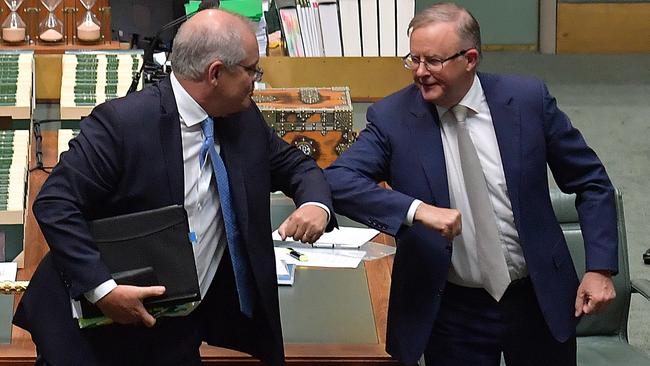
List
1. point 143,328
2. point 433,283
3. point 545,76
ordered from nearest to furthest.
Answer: point 143,328 → point 433,283 → point 545,76

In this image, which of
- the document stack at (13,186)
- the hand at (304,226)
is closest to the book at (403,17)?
the document stack at (13,186)

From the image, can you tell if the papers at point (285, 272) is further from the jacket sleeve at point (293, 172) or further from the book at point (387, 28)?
the book at point (387, 28)

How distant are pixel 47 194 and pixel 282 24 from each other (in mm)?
2117

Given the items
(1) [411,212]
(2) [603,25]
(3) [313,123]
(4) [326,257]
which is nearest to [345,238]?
(4) [326,257]

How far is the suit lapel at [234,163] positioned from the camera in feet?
8.00

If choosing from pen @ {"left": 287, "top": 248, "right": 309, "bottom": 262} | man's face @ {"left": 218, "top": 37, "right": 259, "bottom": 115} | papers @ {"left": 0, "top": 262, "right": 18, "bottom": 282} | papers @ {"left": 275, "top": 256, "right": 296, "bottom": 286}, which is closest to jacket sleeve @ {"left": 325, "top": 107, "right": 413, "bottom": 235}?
man's face @ {"left": 218, "top": 37, "right": 259, "bottom": 115}

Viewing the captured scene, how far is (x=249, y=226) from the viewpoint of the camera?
2.46m

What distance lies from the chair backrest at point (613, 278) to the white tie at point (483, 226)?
2.60 feet

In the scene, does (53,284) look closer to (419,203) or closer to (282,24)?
(419,203)

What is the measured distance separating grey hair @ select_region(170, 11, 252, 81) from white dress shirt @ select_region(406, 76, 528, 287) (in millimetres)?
541

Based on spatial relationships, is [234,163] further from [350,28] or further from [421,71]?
[350,28]

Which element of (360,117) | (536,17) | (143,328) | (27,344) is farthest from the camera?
(536,17)

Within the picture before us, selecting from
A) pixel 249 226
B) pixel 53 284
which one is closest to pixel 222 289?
pixel 249 226

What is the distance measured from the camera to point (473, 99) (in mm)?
2607
